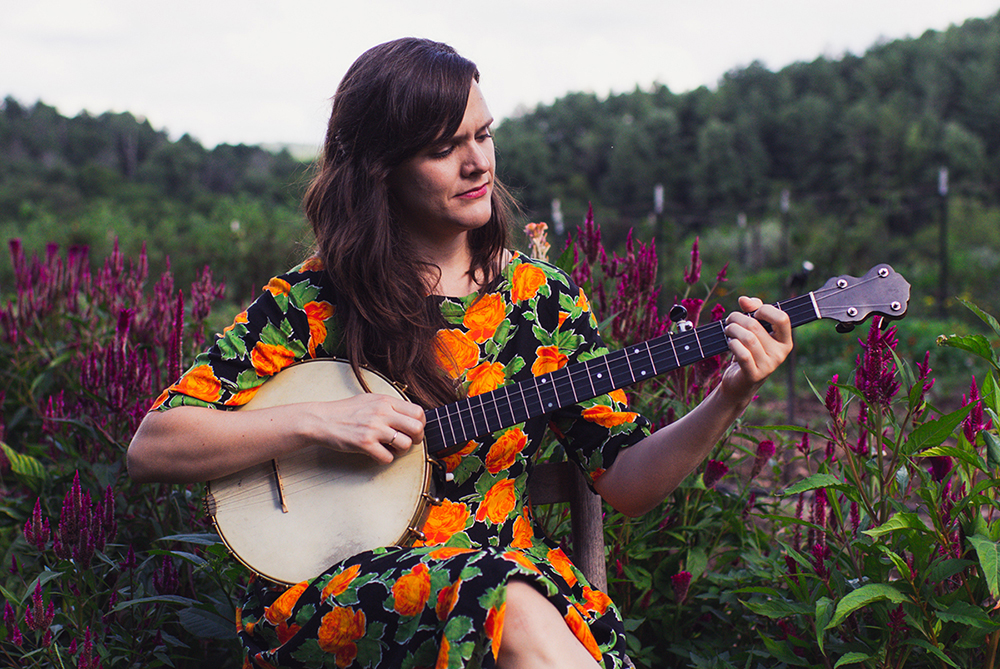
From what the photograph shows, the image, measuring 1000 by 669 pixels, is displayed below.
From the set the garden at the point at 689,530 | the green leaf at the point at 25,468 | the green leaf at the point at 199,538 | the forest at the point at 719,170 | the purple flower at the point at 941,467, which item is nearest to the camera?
the garden at the point at 689,530

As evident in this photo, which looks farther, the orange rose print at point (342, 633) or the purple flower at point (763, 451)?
the purple flower at point (763, 451)

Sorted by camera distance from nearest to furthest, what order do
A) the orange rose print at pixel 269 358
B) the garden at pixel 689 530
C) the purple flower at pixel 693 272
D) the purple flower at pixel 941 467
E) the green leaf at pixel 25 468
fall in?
1. the garden at pixel 689 530
2. the purple flower at pixel 941 467
3. the orange rose print at pixel 269 358
4. the purple flower at pixel 693 272
5. the green leaf at pixel 25 468

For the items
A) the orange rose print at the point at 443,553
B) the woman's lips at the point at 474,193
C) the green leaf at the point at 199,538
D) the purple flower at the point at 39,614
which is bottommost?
the purple flower at the point at 39,614

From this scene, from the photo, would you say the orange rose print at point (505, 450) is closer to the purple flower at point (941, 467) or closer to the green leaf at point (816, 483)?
the green leaf at point (816, 483)

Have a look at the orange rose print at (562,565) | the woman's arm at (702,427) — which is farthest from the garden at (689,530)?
the orange rose print at (562,565)

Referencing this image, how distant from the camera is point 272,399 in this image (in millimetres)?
1618

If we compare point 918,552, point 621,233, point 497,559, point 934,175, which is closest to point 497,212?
point 497,559

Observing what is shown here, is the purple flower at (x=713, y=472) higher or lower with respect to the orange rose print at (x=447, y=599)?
lower

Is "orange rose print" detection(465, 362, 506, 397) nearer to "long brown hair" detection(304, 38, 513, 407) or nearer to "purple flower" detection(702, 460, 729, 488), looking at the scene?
"long brown hair" detection(304, 38, 513, 407)

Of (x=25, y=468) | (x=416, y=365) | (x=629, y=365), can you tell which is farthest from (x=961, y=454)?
(x=25, y=468)

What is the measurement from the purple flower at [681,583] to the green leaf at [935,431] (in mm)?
611

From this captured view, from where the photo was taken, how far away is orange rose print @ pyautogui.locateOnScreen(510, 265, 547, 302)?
1.79 meters

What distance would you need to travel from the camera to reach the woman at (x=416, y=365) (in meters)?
1.36

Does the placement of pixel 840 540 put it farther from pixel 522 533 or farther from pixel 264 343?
pixel 264 343
